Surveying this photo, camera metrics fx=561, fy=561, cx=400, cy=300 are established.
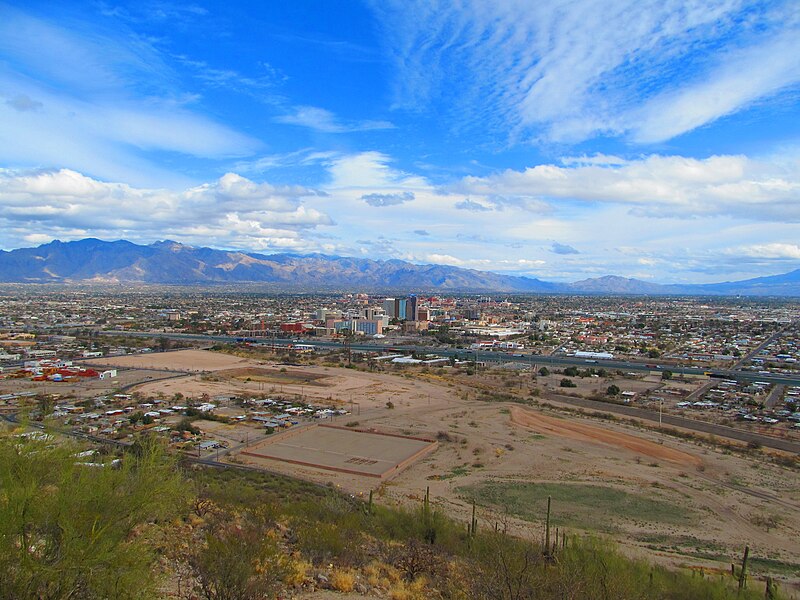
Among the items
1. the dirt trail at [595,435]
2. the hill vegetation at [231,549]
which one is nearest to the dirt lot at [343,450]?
the hill vegetation at [231,549]

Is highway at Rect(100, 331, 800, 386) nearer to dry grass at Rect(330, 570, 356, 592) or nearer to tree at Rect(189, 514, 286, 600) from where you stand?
dry grass at Rect(330, 570, 356, 592)

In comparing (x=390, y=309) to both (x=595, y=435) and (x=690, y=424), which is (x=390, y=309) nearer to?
(x=690, y=424)

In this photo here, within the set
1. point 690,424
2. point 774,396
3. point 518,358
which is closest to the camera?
point 690,424

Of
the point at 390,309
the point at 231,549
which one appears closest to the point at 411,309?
the point at 390,309

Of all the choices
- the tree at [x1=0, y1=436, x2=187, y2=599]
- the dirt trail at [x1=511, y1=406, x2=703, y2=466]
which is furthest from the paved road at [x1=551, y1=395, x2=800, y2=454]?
the tree at [x1=0, y1=436, x2=187, y2=599]

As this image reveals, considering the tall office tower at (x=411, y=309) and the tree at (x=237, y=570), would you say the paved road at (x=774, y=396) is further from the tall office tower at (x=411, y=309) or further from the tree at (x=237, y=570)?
the tall office tower at (x=411, y=309)

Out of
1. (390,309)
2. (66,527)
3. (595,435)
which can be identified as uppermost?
(66,527)
